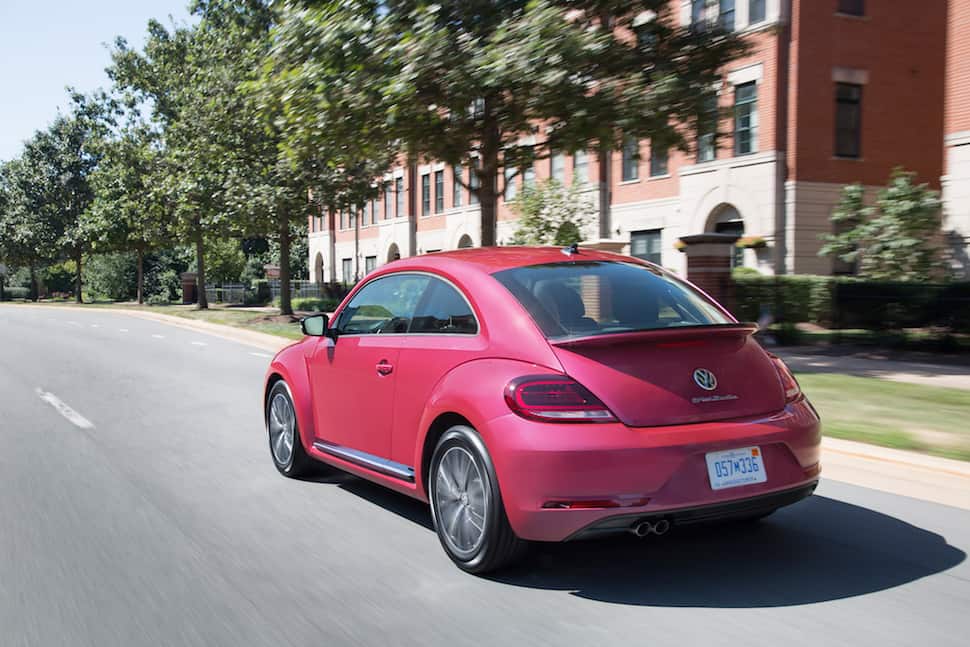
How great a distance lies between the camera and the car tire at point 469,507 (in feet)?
13.9

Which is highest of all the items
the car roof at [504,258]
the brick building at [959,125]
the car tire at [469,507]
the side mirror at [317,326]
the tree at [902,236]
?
the brick building at [959,125]

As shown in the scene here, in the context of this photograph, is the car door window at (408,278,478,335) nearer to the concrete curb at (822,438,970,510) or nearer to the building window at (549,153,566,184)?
the concrete curb at (822,438,970,510)

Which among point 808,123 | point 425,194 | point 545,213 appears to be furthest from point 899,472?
point 425,194

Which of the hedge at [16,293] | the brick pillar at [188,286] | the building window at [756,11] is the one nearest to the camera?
the building window at [756,11]

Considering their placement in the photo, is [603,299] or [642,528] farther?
[603,299]

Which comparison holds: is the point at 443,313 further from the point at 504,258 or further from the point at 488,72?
the point at 488,72

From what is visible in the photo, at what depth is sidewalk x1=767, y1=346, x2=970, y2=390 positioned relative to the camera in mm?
11977

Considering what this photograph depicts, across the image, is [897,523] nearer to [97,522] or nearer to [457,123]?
[97,522]

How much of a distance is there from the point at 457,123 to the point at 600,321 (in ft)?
37.5

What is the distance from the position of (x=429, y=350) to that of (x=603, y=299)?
3.16 ft

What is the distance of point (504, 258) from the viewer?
517 cm

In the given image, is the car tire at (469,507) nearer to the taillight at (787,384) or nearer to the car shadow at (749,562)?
the car shadow at (749,562)

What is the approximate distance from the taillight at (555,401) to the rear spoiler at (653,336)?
187mm

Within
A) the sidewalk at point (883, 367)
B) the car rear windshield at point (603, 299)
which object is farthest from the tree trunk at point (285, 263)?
the car rear windshield at point (603, 299)
